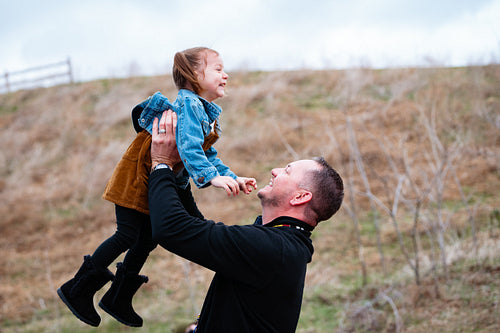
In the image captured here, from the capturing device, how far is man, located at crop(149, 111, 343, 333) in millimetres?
1978

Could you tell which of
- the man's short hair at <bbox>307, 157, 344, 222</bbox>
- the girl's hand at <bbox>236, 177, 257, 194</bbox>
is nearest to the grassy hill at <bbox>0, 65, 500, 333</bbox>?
the man's short hair at <bbox>307, 157, 344, 222</bbox>

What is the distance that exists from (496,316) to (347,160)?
9178 millimetres

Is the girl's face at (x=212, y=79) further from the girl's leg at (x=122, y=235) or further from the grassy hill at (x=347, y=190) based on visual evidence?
the grassy hill at (x=347, y=190)

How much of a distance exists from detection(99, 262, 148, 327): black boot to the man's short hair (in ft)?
3.51

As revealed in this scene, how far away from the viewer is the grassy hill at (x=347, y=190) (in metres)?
6.72

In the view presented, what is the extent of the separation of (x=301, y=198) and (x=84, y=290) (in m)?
1.27

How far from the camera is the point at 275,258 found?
2020mm

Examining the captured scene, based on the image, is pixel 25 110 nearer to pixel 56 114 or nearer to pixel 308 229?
pixel 56 114

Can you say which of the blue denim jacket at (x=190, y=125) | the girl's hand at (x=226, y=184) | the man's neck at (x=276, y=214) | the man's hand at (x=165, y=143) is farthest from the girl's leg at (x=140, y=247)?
the man's neck at (x=276, y=214)

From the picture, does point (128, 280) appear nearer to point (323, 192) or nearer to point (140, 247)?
point (140, 247)

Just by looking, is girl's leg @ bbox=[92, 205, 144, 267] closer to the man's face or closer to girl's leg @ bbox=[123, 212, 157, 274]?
girl's leg @ bbox=[123, 212, 157, 274]

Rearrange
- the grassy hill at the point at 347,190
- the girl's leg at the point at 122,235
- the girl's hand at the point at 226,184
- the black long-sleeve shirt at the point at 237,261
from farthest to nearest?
the grassy hill at the point at 347,190 → the girl's leg at the point at 122,235 → the girl's hand at the point at 226,184 → the black long-sleeve shirt at the point at 237,261

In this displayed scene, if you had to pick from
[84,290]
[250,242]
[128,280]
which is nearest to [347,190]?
[128,280]

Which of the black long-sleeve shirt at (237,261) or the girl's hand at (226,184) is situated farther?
the girl's hand at (226,184)
